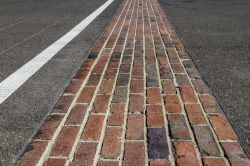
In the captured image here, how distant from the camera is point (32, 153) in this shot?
8.91 feet

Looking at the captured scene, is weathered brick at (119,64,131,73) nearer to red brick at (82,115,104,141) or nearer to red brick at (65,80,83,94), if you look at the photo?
red brick at (65,80,83,94)

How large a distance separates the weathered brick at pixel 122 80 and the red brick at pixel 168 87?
0.47 meters

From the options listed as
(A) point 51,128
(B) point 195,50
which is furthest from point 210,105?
(B) point 195,50

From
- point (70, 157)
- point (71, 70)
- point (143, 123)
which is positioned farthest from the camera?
point (71, 70)

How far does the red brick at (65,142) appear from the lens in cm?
271

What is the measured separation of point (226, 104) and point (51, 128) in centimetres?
180

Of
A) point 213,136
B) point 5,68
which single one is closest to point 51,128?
point 213,136

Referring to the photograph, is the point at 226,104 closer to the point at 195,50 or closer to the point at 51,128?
the point at 51,128

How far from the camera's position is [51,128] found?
3105 mm

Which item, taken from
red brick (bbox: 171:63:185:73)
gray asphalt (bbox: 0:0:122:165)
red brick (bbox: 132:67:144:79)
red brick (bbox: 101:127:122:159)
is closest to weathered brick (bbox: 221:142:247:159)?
red brick (bbox: 101:127:122:159)

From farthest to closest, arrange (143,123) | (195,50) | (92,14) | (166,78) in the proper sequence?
(92,14)
(195,50)
(166,78)
(143,123)

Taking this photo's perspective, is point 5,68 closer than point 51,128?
No

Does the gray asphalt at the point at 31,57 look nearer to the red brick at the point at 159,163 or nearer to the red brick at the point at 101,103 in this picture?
the red brick at the point at 101,103

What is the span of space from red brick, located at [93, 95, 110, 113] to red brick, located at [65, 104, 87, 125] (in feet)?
0.38
